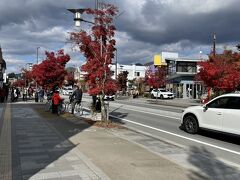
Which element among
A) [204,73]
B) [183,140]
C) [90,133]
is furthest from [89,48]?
[204,73]

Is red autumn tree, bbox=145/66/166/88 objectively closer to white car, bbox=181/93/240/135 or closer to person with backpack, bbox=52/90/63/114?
person with backpack, bbox=52/90/63/114

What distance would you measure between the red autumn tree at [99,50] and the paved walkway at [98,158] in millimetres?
3481

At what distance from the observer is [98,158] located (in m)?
9.07

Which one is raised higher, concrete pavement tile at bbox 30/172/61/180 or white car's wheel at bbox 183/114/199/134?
white car's wheel at bbox 183/114/199/134

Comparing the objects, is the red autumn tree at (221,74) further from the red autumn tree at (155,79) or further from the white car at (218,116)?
the red autumn tree at (155,79)

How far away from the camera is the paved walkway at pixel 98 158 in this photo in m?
7.60

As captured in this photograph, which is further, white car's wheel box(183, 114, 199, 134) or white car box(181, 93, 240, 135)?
white car's wheel box(183, 114, 199, 134)

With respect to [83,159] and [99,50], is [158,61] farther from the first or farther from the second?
[83,159]

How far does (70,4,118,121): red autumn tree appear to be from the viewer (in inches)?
643

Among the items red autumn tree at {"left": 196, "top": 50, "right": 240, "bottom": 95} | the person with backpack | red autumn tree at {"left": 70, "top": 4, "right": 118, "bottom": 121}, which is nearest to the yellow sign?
red autumn tree at {"left": 196, "top": 50, "right": 240, "bottom": 95}

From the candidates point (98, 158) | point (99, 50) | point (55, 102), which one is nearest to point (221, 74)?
point (55, 102)

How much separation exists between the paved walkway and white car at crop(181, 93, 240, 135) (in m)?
2.02

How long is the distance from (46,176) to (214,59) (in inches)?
1264

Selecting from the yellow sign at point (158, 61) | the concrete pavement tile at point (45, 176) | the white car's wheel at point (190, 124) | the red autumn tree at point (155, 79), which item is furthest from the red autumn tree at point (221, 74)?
the yellow sign at point (158, 61)
